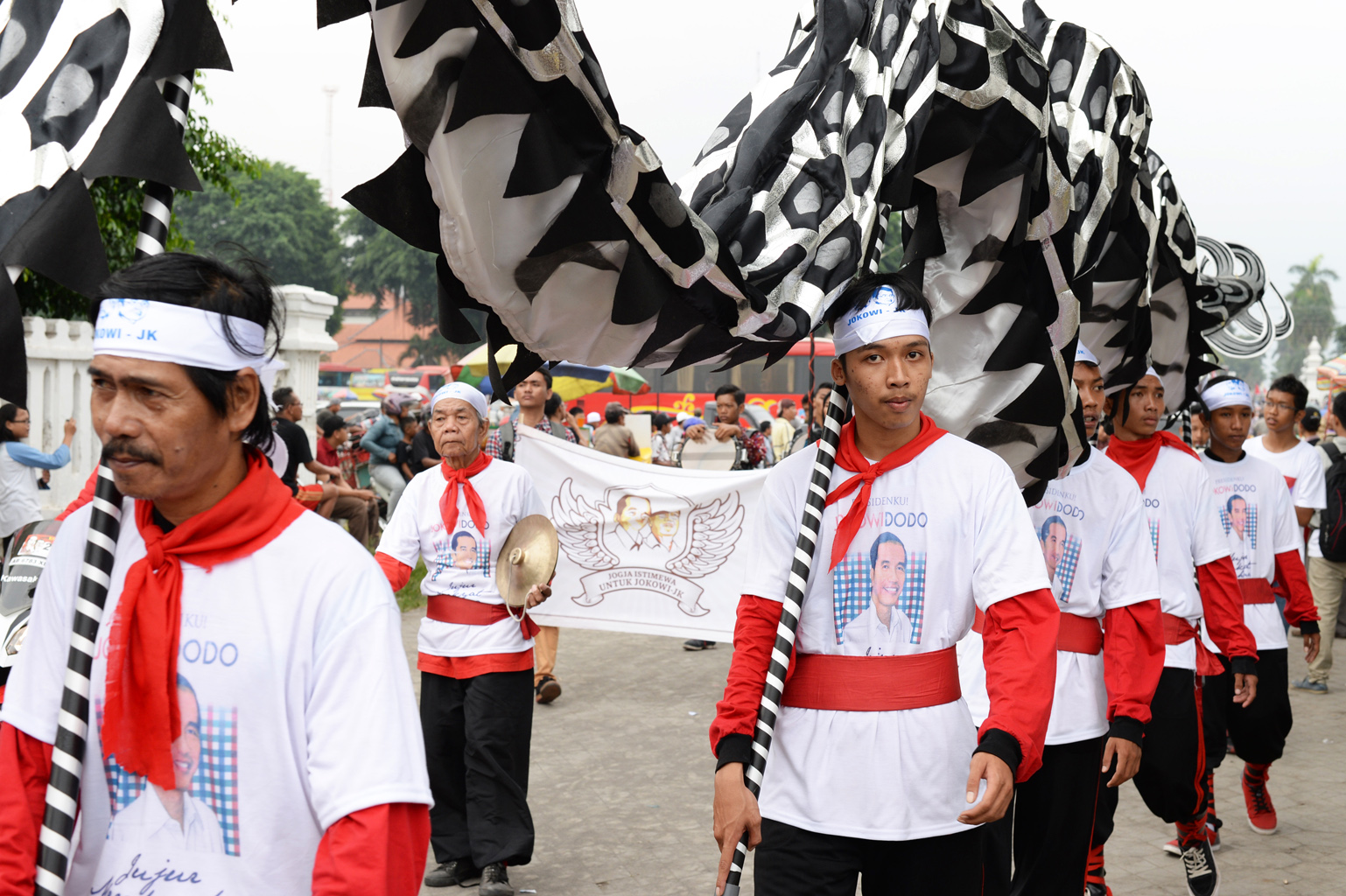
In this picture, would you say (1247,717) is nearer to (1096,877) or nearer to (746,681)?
(1096,877)

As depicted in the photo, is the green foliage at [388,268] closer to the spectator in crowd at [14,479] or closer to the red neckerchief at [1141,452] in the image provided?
the spectator in crowd at [14,479]

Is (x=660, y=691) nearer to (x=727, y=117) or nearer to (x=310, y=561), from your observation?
(x=727, y=117)

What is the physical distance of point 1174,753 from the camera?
4.79 m

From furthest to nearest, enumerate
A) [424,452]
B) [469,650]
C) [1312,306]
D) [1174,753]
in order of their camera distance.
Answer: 1. [1312,306]
2. [424,452]
3. [469,650]
4. [1174,753]

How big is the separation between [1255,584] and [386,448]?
10.3 metres

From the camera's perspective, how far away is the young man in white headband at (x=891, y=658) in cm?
281

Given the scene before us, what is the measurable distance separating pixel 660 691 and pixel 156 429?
283 inches

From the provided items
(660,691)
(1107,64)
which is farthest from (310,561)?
(660,691)

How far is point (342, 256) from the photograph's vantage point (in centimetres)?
6341

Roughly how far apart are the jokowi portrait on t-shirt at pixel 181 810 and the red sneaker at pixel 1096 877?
3.68 metres

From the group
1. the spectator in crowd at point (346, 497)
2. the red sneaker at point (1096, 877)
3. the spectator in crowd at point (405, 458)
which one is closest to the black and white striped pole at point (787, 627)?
the red sneaker at point (1096, 877)

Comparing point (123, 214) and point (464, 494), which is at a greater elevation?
point (123, 214)

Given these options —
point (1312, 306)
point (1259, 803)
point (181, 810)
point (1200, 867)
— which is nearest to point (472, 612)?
point (1200, 867)

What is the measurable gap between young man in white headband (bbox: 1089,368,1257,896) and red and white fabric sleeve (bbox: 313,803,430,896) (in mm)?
3640
